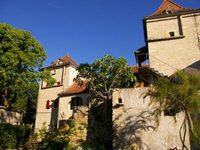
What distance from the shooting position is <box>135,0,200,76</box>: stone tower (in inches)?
989

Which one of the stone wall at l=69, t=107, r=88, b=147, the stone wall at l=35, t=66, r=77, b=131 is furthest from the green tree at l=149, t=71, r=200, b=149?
the stone wall at l=35, t=66, r=77, b=131

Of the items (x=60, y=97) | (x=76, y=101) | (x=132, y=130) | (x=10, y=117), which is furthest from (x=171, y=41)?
(x=10, y=117)

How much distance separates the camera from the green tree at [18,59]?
23547mm

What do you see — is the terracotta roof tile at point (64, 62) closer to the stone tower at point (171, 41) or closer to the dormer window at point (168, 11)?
the stone tower at point (171, 41)

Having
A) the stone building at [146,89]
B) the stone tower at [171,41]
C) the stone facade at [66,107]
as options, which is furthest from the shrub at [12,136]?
the stone tower at [171,41]

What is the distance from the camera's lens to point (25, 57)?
24781 millimetres

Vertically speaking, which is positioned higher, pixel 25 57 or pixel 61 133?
pixel 25 57

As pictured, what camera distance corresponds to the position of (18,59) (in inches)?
964

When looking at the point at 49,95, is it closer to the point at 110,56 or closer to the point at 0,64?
the point at 0,64

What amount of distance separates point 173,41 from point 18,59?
15299 millimetres

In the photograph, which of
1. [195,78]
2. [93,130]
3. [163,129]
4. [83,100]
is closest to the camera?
[195,78]

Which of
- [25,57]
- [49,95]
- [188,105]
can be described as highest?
[25,57]

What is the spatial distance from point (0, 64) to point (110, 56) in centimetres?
996

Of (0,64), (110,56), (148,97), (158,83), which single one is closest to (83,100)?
(110,56)
